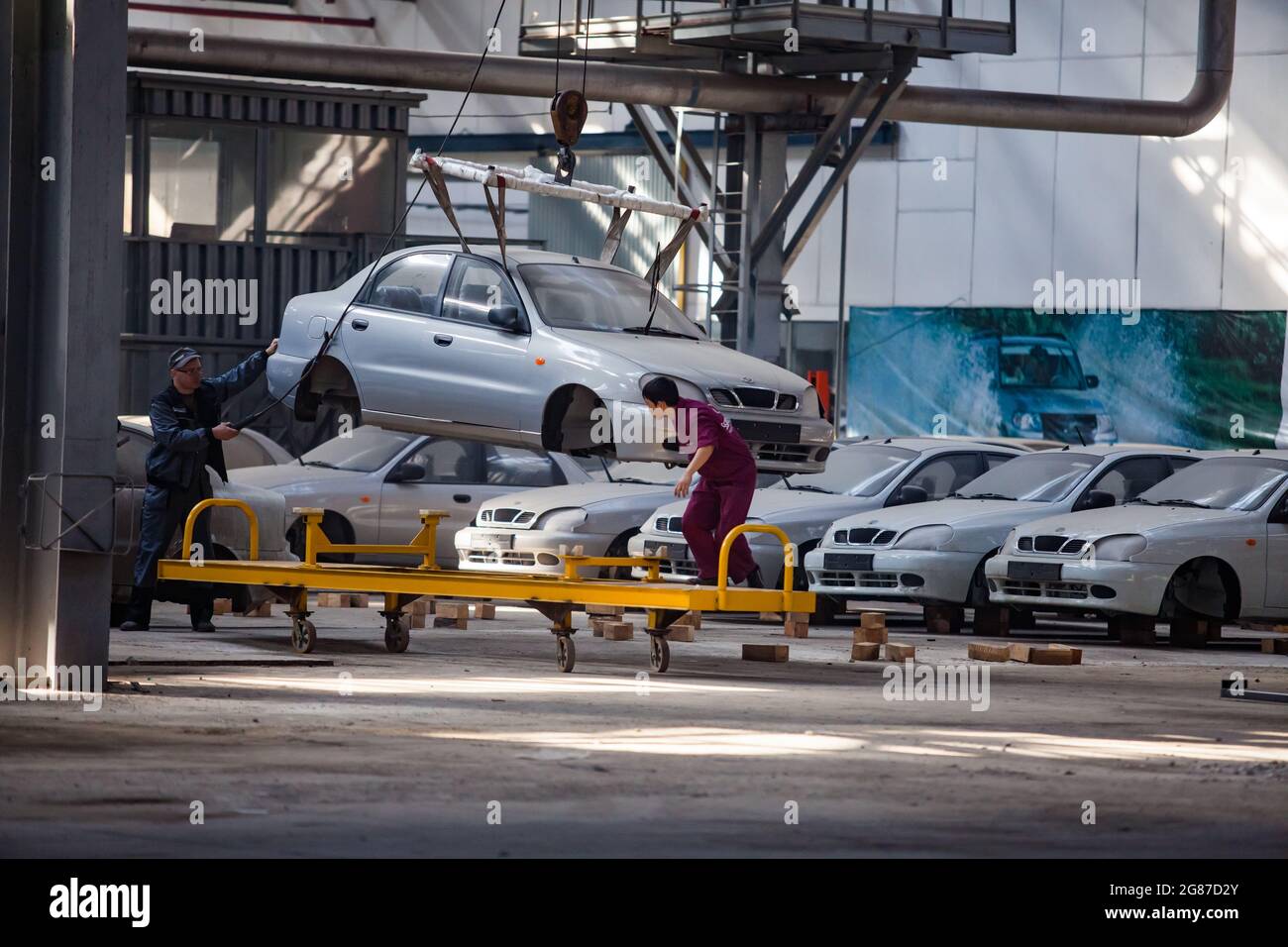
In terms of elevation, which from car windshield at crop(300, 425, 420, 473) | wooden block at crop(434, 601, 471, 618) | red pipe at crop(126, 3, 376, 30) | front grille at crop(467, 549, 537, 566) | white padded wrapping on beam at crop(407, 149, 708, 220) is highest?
red pipe at crop(126, 3, 376, 30)

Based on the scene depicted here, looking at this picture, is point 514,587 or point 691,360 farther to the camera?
point 691,360

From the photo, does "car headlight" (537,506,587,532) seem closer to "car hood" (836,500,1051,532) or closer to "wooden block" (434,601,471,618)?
"wooden block" (434,601,471,618)

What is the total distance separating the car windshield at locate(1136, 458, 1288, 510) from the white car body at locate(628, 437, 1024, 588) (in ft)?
5.93

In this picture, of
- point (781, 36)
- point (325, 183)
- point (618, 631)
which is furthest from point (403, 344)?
point (325, 183)

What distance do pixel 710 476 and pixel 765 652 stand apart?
3.95 feet

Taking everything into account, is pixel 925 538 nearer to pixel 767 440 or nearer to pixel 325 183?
pixel 767 440

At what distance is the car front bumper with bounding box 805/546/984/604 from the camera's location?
1608 centimetres

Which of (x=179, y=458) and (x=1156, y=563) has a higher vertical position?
(x=179, y=458)

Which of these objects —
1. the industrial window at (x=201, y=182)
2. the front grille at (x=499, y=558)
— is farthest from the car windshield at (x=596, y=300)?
the industrial window at (x=201, y=182)

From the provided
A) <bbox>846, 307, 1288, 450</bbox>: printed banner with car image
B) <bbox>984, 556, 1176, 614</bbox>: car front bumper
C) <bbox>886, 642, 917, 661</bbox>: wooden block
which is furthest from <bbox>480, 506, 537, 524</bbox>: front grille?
<bbox>846, 307, 1288, 450</bbox>: printed banner with car image

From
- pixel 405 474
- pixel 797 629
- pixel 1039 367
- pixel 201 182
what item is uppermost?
pixel 201 182

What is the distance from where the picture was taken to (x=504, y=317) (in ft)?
44.4

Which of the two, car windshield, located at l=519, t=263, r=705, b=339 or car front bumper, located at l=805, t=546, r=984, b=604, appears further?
car front bumper, located at l=805, t=546, r=984, b=604

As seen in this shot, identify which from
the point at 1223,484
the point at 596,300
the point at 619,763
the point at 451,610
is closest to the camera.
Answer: the point at 619,763
